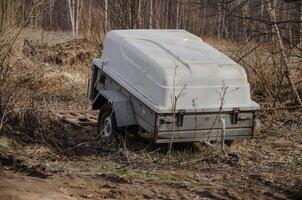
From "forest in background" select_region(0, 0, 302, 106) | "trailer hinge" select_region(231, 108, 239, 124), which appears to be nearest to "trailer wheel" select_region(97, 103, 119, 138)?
"trailer hinge" select_region(231, 108, 239, 124)

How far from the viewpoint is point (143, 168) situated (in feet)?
24.6

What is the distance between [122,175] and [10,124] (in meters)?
2.54

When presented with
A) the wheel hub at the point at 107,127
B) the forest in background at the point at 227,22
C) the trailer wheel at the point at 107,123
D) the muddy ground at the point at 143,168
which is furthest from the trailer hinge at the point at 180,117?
the forest in background at the point at 227,22

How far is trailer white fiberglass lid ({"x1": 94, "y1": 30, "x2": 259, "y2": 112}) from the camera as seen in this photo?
26.0ft

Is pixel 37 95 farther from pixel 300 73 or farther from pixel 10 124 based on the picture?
pixel 300 73

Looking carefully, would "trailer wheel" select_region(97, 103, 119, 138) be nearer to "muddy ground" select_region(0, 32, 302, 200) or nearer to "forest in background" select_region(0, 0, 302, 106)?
"muddy ground" select_region(0, 32, 302, 200)

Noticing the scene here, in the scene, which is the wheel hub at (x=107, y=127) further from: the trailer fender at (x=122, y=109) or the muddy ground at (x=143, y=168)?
the trailer fender at (x=122, y=109)

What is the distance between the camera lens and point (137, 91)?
8.27 metres

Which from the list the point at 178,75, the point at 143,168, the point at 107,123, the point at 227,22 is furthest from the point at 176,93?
the point at 227,22

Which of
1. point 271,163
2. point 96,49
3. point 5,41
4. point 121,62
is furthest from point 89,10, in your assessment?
point 271,163

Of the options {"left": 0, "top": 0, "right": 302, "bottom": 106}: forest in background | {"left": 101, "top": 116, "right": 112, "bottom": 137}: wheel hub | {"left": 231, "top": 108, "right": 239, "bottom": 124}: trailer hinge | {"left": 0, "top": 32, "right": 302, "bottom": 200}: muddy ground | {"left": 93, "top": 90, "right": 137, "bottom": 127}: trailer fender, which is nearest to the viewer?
{"left": 0, "top": 32, "right": 302, "bottom": 200}: muddy ground

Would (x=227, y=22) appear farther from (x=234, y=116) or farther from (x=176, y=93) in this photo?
(x=176, y=93)

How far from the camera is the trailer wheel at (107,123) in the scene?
877 centimetres

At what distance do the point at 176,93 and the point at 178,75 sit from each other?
0.80 feet
